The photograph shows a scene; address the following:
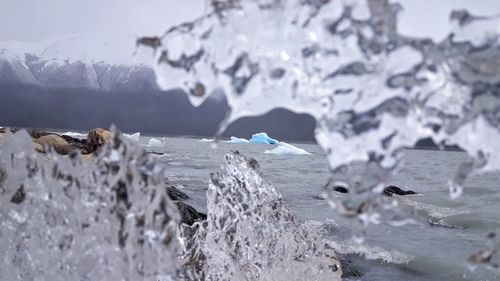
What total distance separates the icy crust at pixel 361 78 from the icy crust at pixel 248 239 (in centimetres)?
218

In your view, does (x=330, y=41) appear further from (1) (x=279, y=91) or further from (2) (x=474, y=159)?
(2) (x=474, y=159)

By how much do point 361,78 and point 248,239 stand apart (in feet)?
7.92

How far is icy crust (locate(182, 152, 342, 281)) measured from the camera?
3.39m

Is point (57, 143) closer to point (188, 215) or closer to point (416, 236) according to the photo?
point (188, 215)

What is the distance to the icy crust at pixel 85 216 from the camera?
5.56 ft

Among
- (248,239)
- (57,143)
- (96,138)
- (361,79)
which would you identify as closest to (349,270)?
(248,239)

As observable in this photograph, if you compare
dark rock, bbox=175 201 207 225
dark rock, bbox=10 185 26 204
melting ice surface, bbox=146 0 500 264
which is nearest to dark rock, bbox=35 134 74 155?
dark rock, bbox=175 201 207 225

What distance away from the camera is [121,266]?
189cm

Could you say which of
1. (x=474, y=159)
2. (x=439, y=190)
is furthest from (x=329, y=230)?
(x=439, y=190)

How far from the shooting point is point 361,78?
4.28 ft

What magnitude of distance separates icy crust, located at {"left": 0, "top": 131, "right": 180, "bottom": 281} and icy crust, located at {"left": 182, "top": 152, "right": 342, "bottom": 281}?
1.32 metres

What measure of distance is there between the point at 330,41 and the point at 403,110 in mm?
260

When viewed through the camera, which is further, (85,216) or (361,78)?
(85,216)

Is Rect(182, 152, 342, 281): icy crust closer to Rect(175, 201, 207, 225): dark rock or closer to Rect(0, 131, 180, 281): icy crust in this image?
Rect(0, 131, 180, 281): icy crust
